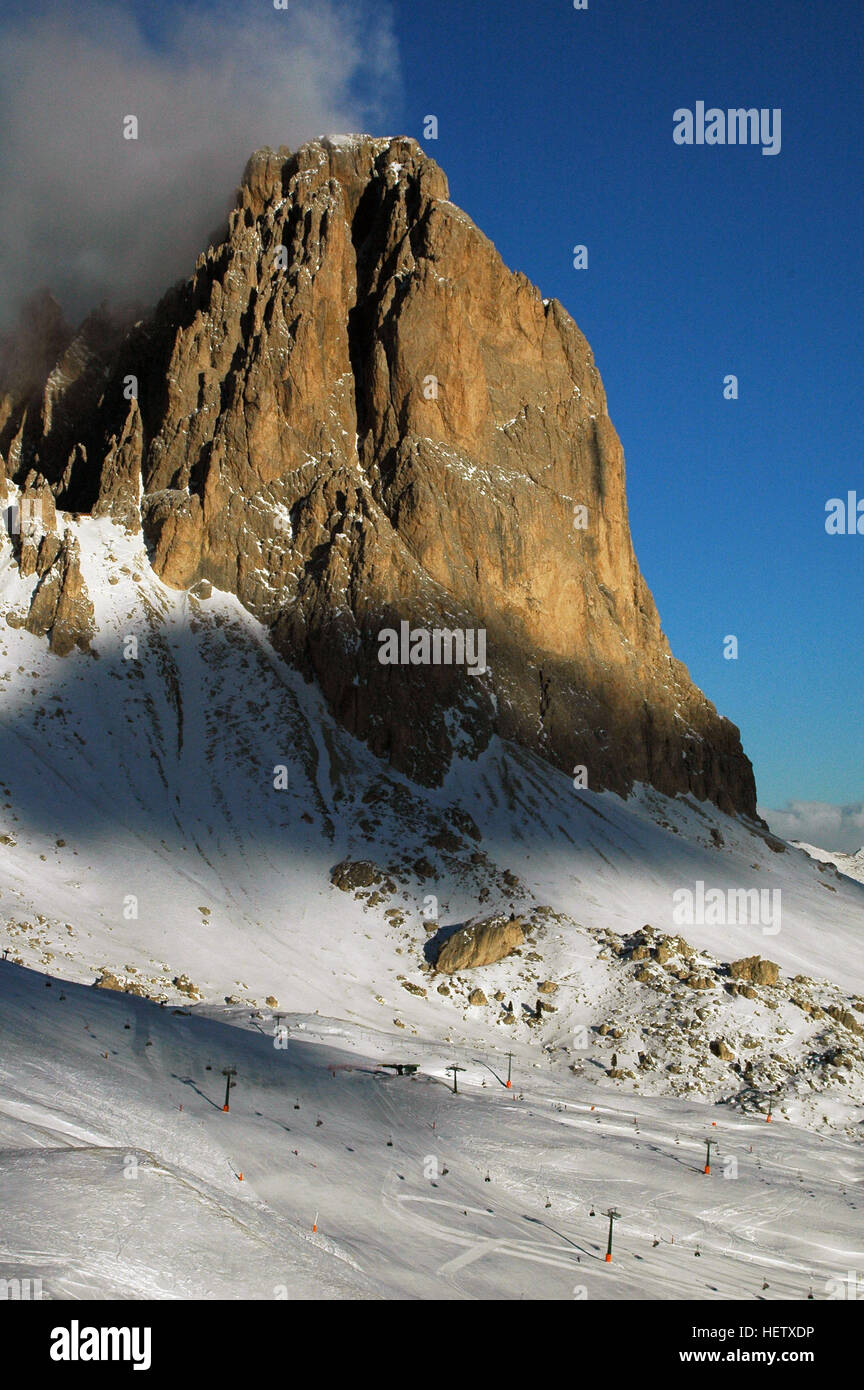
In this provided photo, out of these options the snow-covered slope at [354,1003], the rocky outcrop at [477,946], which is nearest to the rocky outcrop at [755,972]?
the snow-covered slope at [354,1003]

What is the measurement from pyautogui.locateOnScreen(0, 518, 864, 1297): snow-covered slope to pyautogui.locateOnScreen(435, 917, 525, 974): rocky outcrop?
959mm

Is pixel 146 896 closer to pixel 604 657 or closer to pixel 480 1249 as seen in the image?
pixel 480 1249

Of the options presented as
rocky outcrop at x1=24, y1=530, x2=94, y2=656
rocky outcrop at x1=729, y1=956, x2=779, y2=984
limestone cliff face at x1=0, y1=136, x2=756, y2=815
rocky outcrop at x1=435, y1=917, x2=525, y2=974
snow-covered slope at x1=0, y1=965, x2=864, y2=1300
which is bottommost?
snow-covered slope at x1=0, y1=965, x2=864, y2=1300

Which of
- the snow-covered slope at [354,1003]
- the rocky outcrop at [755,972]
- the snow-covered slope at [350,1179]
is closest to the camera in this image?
the snow-covered slope at [350,1179]

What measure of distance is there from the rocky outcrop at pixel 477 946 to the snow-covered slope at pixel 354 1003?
959 mm

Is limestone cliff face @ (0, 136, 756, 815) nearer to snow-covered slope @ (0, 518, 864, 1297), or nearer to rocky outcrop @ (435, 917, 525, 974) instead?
snow-covered slope @ (0, 518, 864, 1297)

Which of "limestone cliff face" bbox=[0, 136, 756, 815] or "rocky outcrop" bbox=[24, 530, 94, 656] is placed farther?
"limestone cliff face" bbox=[0, 136, 756, 815]

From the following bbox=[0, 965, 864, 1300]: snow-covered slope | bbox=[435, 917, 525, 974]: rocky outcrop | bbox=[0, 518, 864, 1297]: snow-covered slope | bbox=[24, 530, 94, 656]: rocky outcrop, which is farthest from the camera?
bbox=[24, 530, 94, 656]: rocky outcrop

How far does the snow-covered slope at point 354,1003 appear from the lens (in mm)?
29109

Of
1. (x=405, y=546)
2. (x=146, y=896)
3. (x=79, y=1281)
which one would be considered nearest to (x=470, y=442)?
(x=405, y=546)

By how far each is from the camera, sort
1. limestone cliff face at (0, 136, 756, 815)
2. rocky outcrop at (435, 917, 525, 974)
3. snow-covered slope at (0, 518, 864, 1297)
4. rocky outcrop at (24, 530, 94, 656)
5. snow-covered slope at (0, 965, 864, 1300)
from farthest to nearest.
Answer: limestone cliff face at (0, 136, 756, 815), rocky outcrop at (24, 530, 94, 656), rocky outcrop at (435, 917, 525, 974), snow-covered slope at (0, 518, 864, 1297), snow-covered slope at (0, 965, 864, 1300)

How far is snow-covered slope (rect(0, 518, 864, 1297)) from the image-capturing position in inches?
1146

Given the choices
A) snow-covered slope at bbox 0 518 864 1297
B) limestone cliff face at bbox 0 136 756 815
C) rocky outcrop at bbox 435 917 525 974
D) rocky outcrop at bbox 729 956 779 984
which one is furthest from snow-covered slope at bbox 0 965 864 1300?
limestone cliff face at bbox 0 136 756 815

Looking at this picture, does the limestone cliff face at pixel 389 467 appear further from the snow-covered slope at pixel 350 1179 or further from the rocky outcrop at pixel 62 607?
the snow-covered slope at pixel 350 1179
